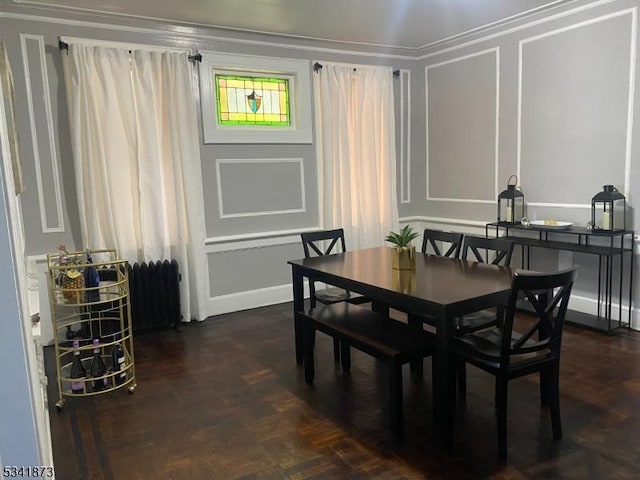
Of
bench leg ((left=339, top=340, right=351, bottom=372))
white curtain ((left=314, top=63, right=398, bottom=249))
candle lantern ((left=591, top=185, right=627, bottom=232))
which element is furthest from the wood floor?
white curtain ((left=314, top=63, right=398, bottom=249))

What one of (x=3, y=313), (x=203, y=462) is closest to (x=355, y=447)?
(x=203, y=462)

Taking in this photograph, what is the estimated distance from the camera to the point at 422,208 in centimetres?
600

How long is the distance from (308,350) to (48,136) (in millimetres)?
2806

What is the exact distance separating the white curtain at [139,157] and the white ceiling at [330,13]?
15.1 inches

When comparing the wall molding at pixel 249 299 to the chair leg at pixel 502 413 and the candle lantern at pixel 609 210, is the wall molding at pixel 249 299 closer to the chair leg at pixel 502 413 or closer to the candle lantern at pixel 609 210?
the candle lantern at pixel 609 210

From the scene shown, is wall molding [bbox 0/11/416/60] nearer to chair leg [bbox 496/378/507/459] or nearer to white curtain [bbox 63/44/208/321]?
white curtain [bbox 63/44/208/321]

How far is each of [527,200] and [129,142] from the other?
3747 mm

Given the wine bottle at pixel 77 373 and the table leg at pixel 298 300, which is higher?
the table leg at pixel 298 300

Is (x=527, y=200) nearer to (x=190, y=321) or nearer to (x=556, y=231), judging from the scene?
(x=556, y=231)

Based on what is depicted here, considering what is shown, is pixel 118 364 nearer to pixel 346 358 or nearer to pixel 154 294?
pixel 154 294

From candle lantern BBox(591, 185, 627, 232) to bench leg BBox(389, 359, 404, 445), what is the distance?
8.18ft

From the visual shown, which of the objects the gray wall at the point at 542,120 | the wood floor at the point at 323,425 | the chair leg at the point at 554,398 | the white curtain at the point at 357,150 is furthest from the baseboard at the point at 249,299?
the chair leg at the point at 554,398

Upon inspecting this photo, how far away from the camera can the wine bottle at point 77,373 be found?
3.10 metres

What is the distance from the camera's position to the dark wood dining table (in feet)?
7.68
